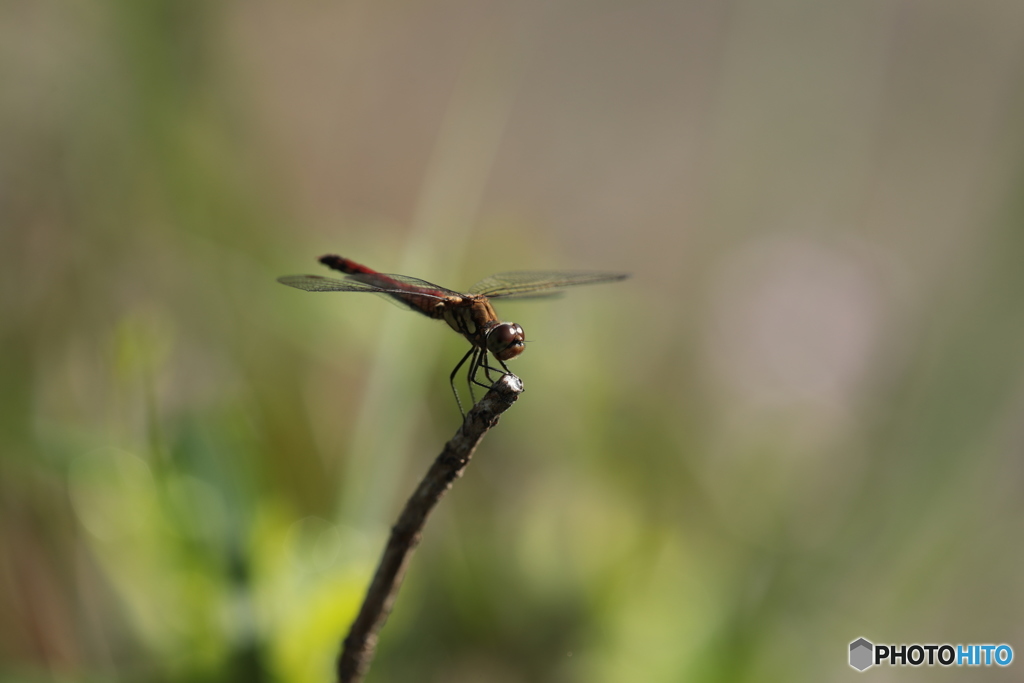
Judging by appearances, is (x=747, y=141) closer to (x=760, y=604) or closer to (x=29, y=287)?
(x=760, y=604)

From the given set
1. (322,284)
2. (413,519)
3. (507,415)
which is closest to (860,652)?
(507,415)

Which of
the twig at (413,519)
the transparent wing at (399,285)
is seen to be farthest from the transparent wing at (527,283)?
the twig at (413,519)

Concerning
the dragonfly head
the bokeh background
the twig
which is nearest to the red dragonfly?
the dragonfly head

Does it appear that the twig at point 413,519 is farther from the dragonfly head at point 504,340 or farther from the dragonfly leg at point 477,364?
the dragonfly leg at point 477,364

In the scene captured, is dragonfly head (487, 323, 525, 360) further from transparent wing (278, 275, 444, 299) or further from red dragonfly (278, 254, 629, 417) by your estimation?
transparent wing (278, 275, 444, 299)

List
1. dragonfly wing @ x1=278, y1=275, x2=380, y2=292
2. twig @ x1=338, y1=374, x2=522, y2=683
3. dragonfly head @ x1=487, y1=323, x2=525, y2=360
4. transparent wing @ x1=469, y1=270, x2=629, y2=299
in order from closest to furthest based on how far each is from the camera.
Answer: twig @ x1=338, y1=374, x2=522, y2=683 < dragonfly head @ x1=487, y1=323, x2=525, y2=360 < dragonfly wing @ x1=278, y1=275, x2=380, y2=292 < transparent wing @ x1=469, y1=270, x2=629, y2=299

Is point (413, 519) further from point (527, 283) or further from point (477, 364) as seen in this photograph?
point (527, 283)
